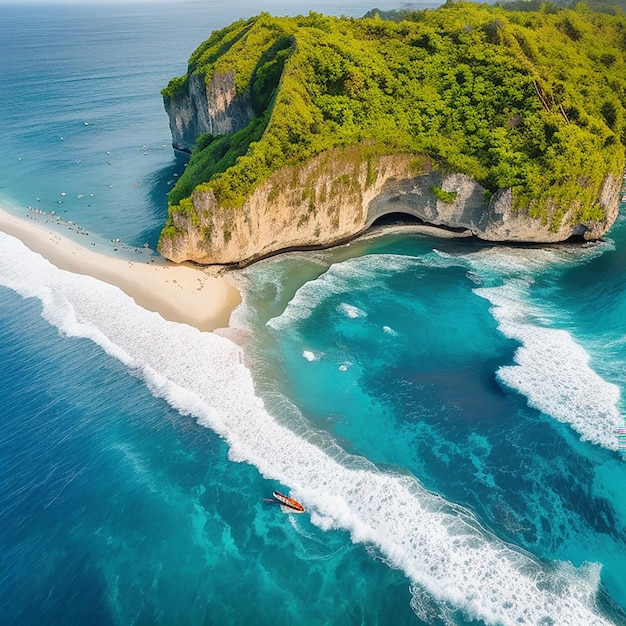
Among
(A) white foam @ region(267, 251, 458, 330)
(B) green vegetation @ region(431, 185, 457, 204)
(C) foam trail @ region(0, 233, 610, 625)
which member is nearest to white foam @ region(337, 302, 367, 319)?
(A) white foam @ region(267, 251, 458, 330)

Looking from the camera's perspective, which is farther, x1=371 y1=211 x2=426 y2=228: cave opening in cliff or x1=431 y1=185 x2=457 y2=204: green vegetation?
x1=371 y1=211 x2=426 y2=228: cave opening in cliff

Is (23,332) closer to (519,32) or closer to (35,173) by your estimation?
(35,173)

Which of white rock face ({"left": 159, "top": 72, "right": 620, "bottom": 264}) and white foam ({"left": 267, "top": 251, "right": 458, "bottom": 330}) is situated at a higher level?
white rock face ({"left": 159, "top": 72, "right": 620, "bottom": 264})

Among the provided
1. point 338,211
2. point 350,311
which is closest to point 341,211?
A: point 338,211

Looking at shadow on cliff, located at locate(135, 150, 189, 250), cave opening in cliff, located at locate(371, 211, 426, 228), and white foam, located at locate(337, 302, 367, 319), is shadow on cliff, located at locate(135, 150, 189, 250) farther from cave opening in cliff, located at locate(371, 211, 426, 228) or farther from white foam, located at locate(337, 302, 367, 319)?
cave opening in cliff, located at locate(371, 211, 426, 228)

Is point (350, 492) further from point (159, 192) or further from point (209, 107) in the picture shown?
point (209, 107)

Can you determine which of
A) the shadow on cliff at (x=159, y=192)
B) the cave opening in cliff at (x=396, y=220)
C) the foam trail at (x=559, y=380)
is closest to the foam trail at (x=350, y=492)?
the foam trail at (x=559, y=380)

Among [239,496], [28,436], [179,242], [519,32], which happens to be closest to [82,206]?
[179,242]
